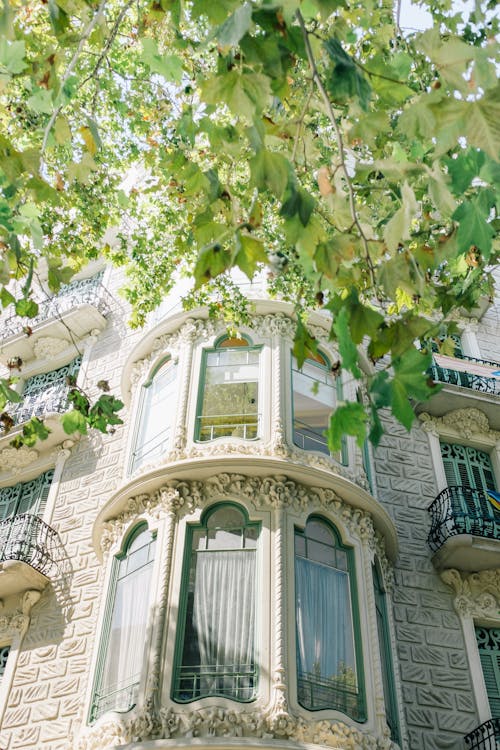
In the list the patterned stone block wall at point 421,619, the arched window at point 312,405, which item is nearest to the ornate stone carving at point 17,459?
the arched window at point 312,405

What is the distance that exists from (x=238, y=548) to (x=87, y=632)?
2.90m

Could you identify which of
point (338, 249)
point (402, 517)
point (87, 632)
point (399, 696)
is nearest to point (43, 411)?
point (87, 632)

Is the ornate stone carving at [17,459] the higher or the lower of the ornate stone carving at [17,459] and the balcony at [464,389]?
the lower

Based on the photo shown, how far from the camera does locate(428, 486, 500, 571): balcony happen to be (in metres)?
11.4

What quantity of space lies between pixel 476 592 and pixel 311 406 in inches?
142

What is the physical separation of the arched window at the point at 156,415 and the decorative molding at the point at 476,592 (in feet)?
14.9

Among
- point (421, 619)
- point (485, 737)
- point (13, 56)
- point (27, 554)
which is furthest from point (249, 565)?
point (13, 56)

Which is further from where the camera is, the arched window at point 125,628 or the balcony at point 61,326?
the balcony at point 61,326

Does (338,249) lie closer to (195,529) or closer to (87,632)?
(195,529)

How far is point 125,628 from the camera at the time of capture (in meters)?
9.70

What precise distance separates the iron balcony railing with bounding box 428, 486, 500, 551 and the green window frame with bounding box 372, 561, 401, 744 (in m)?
1.43

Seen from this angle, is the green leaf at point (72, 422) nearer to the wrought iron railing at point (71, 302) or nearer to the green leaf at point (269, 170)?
the green leaf at point (269, 170)

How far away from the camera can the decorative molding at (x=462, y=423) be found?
545 inches

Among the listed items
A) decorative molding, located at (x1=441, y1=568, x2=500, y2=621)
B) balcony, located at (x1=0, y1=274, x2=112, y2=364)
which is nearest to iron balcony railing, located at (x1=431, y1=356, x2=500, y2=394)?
decorative molding, located at (x1=441, y1=568, x2=500, y2=621)
